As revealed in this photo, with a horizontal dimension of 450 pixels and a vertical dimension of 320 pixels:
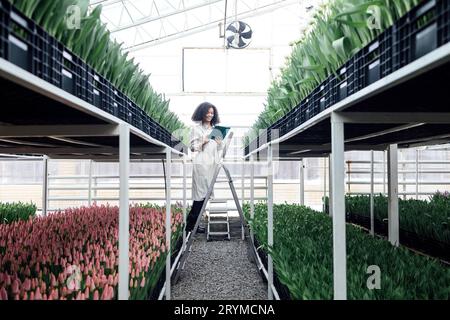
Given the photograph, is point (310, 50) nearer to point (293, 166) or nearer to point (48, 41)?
point (48, 41)

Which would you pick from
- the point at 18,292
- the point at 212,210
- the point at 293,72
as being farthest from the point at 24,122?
the point at 212,210

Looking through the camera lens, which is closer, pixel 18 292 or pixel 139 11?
pixel 18 292

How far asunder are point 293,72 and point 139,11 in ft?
22.9

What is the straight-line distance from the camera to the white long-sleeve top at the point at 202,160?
378cm

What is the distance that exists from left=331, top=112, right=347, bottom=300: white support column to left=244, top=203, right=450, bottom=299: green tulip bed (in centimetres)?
20

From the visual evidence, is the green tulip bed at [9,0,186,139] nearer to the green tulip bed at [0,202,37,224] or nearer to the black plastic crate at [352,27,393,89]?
the black plastic crate at [352,27,393,89]

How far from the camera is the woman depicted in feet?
12.4

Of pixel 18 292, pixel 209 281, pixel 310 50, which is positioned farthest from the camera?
pixel 209 281

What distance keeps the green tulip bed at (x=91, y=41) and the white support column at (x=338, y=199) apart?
77 centimetres

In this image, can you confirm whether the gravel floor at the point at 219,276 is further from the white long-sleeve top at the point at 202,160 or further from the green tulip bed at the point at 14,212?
the green tulip bed at the point at 14,212

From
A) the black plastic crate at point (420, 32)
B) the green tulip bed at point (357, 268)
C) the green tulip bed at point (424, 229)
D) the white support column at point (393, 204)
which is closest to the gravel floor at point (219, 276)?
the green tulip bed at point (357, 268)

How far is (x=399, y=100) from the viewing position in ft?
3.32

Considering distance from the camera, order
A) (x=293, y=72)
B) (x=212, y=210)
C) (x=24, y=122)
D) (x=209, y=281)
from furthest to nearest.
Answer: (x=212, y=210) → (x=209, y=281) → (x=293, y=72) → (x=24, y=122)

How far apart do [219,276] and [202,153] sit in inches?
51.2
